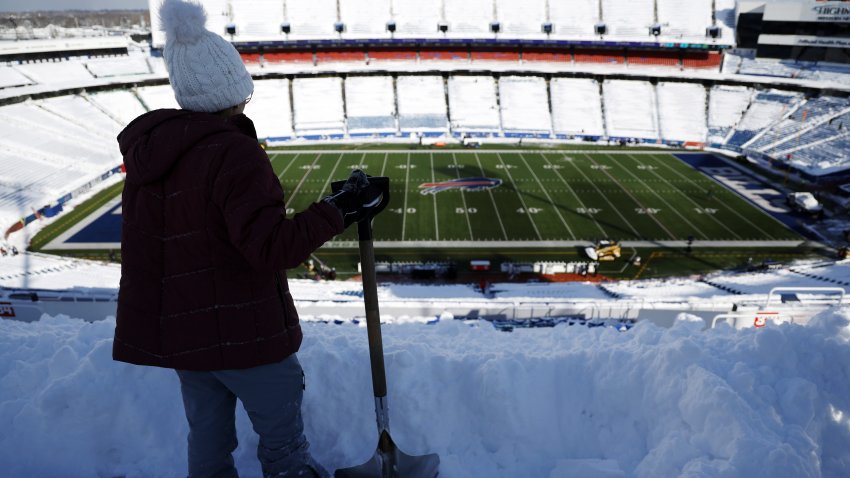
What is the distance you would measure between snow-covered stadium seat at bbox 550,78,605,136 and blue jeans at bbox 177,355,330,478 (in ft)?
124

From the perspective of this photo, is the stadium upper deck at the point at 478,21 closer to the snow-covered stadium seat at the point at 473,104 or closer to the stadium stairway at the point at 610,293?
the snow-covered stadium seat at the point at 473,104

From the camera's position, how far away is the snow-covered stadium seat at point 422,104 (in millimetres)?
38750

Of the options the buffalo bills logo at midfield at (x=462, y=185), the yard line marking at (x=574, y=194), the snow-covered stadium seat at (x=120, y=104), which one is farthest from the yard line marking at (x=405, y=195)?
the snow-covered stadium seat at (x=120, y=104)

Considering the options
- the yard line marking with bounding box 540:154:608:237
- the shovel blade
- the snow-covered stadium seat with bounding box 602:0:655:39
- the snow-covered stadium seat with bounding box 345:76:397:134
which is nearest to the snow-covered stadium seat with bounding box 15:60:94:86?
the snow-covered stadium seat with bounding box 345:76:397:134

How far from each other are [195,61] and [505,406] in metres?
2.91

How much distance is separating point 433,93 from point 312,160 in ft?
44.2

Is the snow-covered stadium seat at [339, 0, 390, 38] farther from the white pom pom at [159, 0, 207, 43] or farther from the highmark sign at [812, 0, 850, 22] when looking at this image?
the white pom pom at [159, 0, 207, 43]

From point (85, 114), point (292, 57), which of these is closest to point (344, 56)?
point (292, 57)

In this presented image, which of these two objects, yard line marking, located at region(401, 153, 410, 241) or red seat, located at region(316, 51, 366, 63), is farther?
red seat, located at region(316, 51, 366, 63)

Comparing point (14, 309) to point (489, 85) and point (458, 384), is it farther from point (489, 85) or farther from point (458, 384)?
point (489, 85)

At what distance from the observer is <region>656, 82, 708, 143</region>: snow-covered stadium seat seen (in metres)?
36.9

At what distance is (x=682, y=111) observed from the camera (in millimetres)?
38438

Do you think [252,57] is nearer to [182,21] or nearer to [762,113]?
[762,113]

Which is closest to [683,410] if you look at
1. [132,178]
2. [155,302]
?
[155,302]
